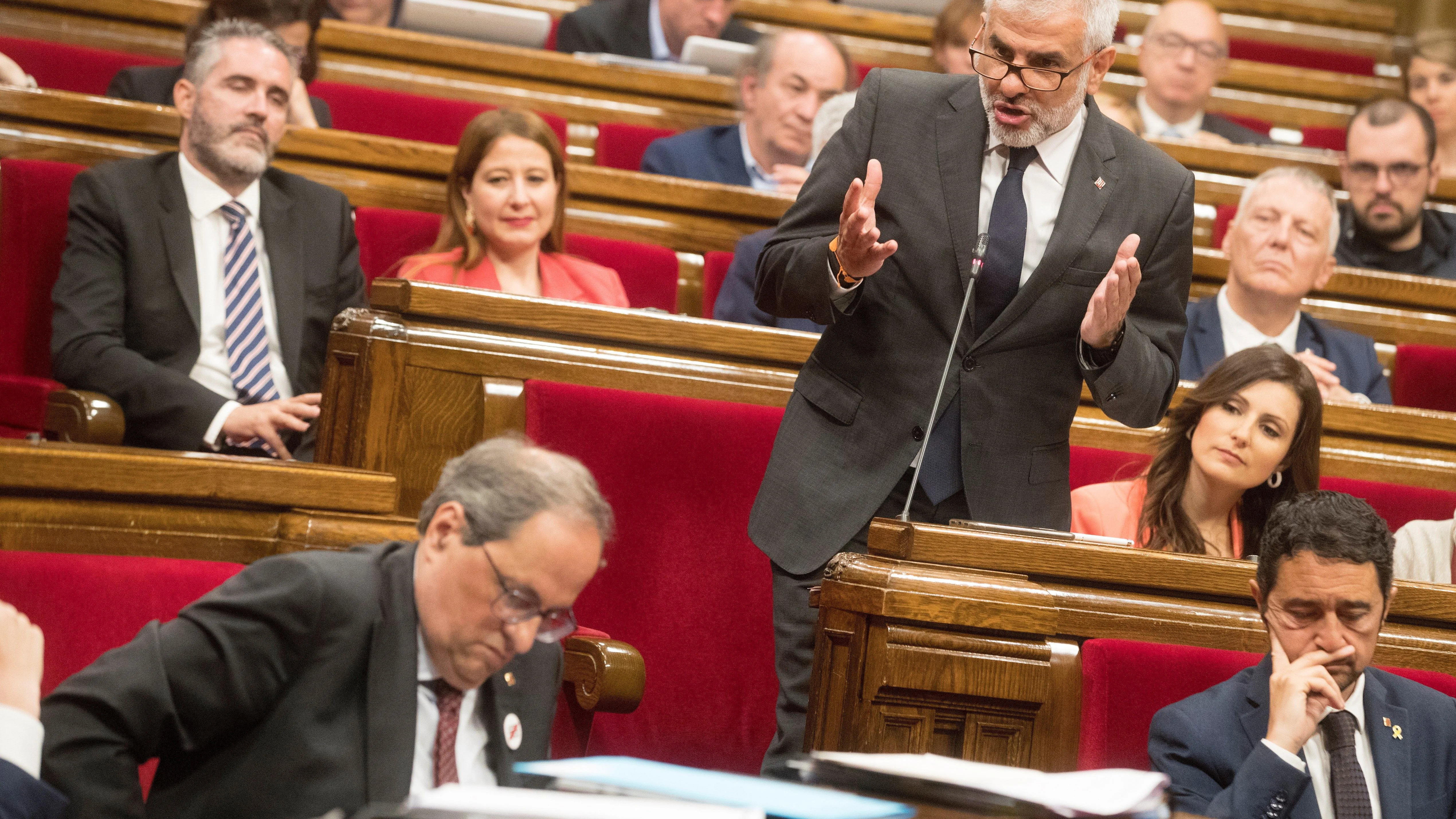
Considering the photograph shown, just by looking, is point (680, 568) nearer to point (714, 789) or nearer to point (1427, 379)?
point (714, 789)

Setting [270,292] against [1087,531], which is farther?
[270,292]

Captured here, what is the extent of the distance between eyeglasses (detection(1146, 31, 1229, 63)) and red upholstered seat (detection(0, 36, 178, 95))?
1.63 metres

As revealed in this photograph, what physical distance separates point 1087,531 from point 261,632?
863 millimetres

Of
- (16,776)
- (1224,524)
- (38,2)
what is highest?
(38,2)

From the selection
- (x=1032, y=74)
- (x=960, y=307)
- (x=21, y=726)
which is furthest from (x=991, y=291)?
(x=21, y=726)

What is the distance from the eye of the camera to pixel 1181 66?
2707 mm

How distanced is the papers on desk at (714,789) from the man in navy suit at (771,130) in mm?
1623

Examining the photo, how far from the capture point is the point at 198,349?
165 cm

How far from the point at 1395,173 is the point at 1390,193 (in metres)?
0.03

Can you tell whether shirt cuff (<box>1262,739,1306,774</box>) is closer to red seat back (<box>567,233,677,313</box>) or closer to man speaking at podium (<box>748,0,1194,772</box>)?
man speaking at podium (<box>748,0,1194,772</box>)

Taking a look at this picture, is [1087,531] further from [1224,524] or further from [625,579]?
[625,579]

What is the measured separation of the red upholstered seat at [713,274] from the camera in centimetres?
190

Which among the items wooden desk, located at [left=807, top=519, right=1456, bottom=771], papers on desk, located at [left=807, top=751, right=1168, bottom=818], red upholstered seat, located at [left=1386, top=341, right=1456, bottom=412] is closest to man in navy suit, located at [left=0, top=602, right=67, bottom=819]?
papers on desk, located at [left=807, top=751, right=1168, bottom=818]

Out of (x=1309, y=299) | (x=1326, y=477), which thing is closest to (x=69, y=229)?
(x=1326, y=477)
